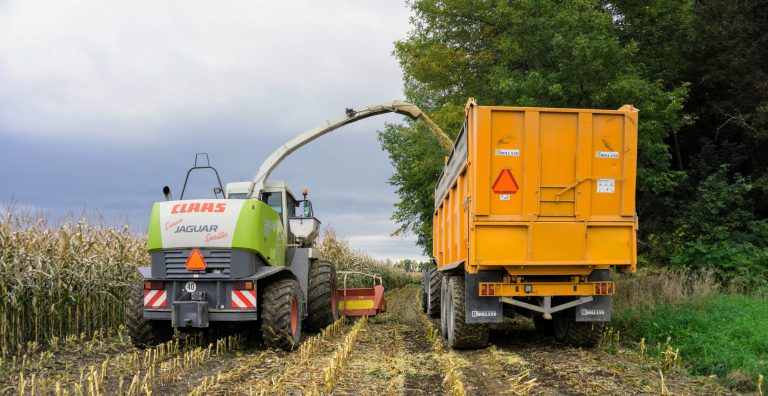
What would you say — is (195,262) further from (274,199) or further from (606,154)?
(606,154)

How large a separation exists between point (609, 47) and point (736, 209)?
5.65 metres

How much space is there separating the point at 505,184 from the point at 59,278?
7.41 meters

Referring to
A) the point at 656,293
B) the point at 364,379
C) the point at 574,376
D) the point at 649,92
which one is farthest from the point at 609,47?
the point at 364,379

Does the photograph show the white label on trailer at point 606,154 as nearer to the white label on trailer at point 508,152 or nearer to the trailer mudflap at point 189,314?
the white label on trailer at point 508,152

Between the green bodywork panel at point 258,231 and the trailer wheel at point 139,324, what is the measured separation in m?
1.83

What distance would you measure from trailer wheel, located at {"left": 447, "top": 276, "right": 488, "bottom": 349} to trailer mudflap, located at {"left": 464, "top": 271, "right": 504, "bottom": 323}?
21cm

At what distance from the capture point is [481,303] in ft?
30.5

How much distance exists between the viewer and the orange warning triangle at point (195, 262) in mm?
9562

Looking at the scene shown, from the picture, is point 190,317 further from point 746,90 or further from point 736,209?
point 746,90

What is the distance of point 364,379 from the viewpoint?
7.33 meters

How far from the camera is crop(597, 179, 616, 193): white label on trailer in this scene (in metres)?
8.99

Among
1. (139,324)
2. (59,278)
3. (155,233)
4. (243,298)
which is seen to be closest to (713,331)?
(243,298)

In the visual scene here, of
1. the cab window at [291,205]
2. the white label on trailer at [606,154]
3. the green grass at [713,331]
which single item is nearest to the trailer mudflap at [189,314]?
the cab window at [291,205]

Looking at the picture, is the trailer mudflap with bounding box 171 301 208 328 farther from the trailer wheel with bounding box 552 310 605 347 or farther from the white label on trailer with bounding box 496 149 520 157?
the trailer wheel with bounding box 552 310 605 347
